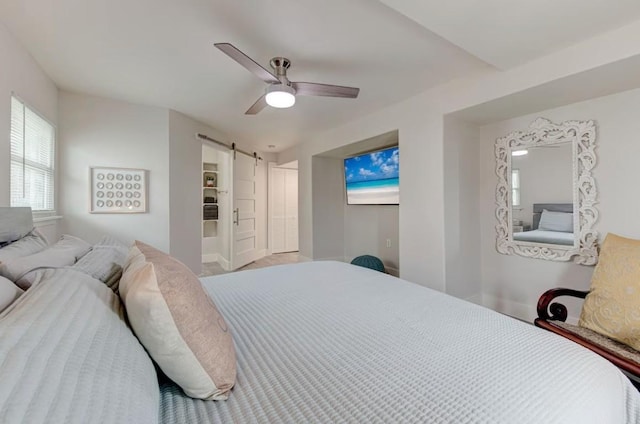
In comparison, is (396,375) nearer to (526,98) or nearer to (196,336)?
(196,336)

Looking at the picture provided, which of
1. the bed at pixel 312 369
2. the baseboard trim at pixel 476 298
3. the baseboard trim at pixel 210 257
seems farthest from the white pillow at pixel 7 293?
the baseboard trim at pixel 210 257

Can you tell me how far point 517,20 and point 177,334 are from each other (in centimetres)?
231

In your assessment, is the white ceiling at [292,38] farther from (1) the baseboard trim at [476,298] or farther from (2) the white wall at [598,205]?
(1) the baseboard trim at [476,298]

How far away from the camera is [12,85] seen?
204 cm

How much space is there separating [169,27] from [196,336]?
2085 millimetres

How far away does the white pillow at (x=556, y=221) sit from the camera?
8.32 feet

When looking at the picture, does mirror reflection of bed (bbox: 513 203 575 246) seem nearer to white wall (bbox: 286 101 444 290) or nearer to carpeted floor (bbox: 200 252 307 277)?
white wall (bbox: 286 101 444 290)

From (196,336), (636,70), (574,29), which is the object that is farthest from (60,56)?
(636,70)

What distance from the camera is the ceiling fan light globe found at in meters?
2.12

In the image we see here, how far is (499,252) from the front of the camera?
3.04 meters

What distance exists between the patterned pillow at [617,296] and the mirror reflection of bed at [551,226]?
701 mm

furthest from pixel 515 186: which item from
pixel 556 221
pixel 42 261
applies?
pixel 42 261

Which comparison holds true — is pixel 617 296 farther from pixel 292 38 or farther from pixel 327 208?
pixel 327 208

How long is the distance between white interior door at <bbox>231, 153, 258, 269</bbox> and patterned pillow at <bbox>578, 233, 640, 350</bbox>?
14.2 ft
